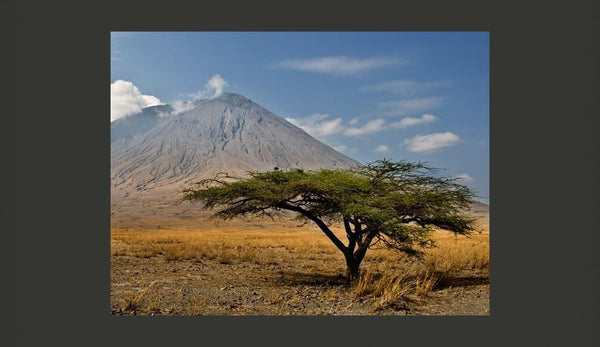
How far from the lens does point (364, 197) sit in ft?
39.1

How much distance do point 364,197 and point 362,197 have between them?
0.30 ft

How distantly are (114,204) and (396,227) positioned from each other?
317ft

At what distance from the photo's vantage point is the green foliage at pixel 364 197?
11.4 metres

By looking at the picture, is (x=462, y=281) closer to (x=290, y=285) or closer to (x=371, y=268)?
(x=371, y=268)

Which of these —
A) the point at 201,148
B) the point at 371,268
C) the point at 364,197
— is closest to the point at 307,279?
the point at 371,268

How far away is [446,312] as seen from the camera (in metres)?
9.67

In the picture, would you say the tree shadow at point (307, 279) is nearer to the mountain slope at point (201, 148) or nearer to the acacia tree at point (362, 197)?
the acacia tree at point (362, 197)

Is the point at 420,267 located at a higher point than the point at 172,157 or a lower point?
lower

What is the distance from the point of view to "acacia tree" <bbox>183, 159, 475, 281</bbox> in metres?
11.4

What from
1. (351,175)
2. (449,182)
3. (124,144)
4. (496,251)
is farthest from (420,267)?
(124,144)

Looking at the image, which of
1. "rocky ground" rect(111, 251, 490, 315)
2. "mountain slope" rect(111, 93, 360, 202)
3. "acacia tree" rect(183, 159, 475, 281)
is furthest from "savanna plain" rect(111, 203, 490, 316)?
"mountain slope" rect(111, 93, 360, 202)

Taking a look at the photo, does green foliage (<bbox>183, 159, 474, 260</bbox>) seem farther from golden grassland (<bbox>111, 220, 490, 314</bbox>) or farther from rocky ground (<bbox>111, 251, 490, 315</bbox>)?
rocky ground (<bbox>111, 251, 490, 315</bbox>)

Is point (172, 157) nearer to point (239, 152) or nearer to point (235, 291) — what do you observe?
point (239, 152)

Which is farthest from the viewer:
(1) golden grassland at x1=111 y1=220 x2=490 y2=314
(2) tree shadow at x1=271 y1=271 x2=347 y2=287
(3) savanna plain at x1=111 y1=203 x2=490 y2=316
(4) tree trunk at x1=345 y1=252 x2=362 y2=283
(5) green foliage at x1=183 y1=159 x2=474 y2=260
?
(2) tree shadow at x1=271 y1=271 x2=347 y2=287
